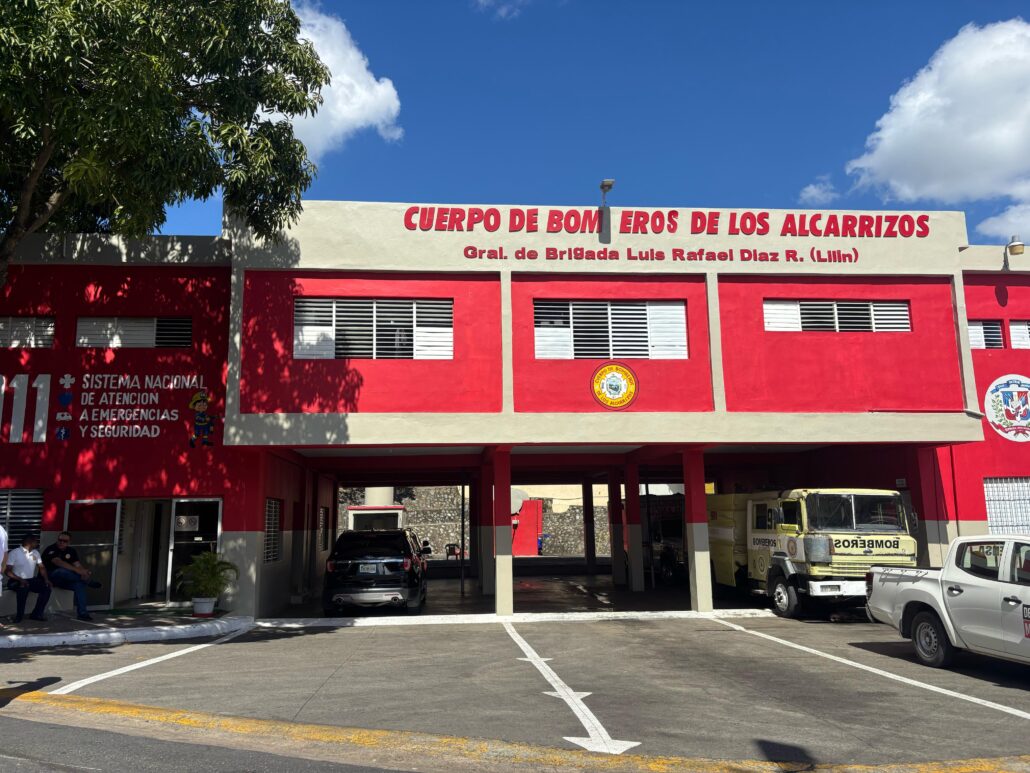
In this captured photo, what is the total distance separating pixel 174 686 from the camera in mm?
9016

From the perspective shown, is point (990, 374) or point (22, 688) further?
point (990, 374)

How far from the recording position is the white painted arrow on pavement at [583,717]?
652cm

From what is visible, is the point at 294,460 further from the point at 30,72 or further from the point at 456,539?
the point at 456,539

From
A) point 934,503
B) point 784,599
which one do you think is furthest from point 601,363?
point 934,503

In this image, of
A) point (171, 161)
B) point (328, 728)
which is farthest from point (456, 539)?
point (328, 728)

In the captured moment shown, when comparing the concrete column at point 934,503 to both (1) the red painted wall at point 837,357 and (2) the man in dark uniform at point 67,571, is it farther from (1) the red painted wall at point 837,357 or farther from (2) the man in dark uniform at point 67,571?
(2) the man in dark uniform at point 67,571

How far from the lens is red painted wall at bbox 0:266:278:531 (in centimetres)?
1608

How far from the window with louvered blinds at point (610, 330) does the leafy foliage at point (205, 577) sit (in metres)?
7.51

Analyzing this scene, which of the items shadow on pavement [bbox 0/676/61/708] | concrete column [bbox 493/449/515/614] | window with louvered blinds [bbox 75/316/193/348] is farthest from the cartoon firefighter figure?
shadow on pavement [bbox 0/676/61/708]

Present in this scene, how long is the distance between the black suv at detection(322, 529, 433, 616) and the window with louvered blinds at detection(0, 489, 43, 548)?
583cm

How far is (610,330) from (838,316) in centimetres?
505

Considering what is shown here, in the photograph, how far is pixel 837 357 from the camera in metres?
17.3

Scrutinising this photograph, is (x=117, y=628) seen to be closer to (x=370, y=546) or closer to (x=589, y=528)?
(x=370, y=546)

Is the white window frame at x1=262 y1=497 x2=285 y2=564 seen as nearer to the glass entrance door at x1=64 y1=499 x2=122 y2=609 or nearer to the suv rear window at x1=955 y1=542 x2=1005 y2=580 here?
the glass entrance door at x1=64 y1=499 x2=122 y2=609
